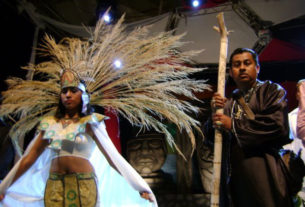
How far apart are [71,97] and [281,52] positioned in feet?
9.51

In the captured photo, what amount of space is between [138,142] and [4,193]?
219 cm

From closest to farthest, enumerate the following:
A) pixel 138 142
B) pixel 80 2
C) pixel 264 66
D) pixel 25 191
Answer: pixel 25 191
pixel 264 66
pixel 138 142
pixel 80 2

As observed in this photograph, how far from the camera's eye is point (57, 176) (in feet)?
6.57

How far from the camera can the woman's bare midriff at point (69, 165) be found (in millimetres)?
2025

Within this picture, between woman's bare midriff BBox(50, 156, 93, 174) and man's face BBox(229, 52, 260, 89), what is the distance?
1.30m

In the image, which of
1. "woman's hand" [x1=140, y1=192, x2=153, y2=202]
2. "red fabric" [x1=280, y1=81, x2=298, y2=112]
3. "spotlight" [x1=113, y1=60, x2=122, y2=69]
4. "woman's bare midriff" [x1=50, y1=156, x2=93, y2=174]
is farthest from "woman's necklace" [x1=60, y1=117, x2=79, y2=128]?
"red fabric" [x1=280, y1=81, x2=298, y2=112]

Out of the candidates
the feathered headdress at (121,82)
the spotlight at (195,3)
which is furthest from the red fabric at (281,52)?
the feathered headdress at (121,82)

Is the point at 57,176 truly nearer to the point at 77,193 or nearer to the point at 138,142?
the point at 77,193

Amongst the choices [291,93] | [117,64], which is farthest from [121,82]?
[291,93]

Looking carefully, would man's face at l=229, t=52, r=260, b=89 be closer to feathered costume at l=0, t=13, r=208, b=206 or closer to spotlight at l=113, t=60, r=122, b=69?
feathered costume at l=0, t=13, r=208, b=206

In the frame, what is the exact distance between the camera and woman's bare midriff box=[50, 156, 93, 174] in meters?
2.03

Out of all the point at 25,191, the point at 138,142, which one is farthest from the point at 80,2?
the point at 25,191

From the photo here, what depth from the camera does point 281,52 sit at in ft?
12.0

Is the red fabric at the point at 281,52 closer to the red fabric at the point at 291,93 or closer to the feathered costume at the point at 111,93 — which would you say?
the red fabric at the point at 291,93
